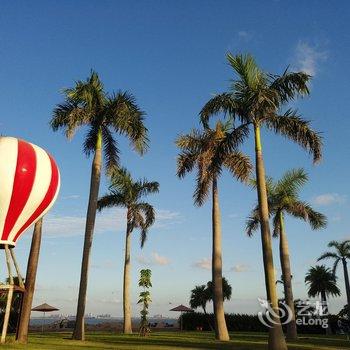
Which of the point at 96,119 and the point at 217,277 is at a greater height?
the point at 96,119

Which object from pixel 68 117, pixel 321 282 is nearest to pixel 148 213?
pixel 68 117

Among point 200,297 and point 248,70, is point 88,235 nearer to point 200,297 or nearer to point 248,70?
point 248,70

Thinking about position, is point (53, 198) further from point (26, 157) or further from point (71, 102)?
point (71, 102)

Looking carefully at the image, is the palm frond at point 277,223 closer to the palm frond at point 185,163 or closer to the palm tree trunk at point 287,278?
the palm tree trunk at point 287,278

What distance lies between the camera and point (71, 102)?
2675 centimetres

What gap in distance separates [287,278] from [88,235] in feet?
49.4

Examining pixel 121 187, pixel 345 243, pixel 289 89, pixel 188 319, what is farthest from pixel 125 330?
pixel 345 243

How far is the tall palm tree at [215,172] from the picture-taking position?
1029 inches

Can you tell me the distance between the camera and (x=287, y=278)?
107 ft

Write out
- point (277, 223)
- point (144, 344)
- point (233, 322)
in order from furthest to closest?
point (233, 322)
point (277, 223)
point (144, 344)

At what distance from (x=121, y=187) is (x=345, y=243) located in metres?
27.4

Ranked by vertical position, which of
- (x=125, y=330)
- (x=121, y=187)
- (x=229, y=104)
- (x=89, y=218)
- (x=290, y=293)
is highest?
(x=121, y=187)

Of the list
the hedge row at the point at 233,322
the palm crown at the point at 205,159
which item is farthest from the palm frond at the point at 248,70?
the hedge row at the point at 233,322

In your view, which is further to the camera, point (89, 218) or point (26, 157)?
point (89, 218)
